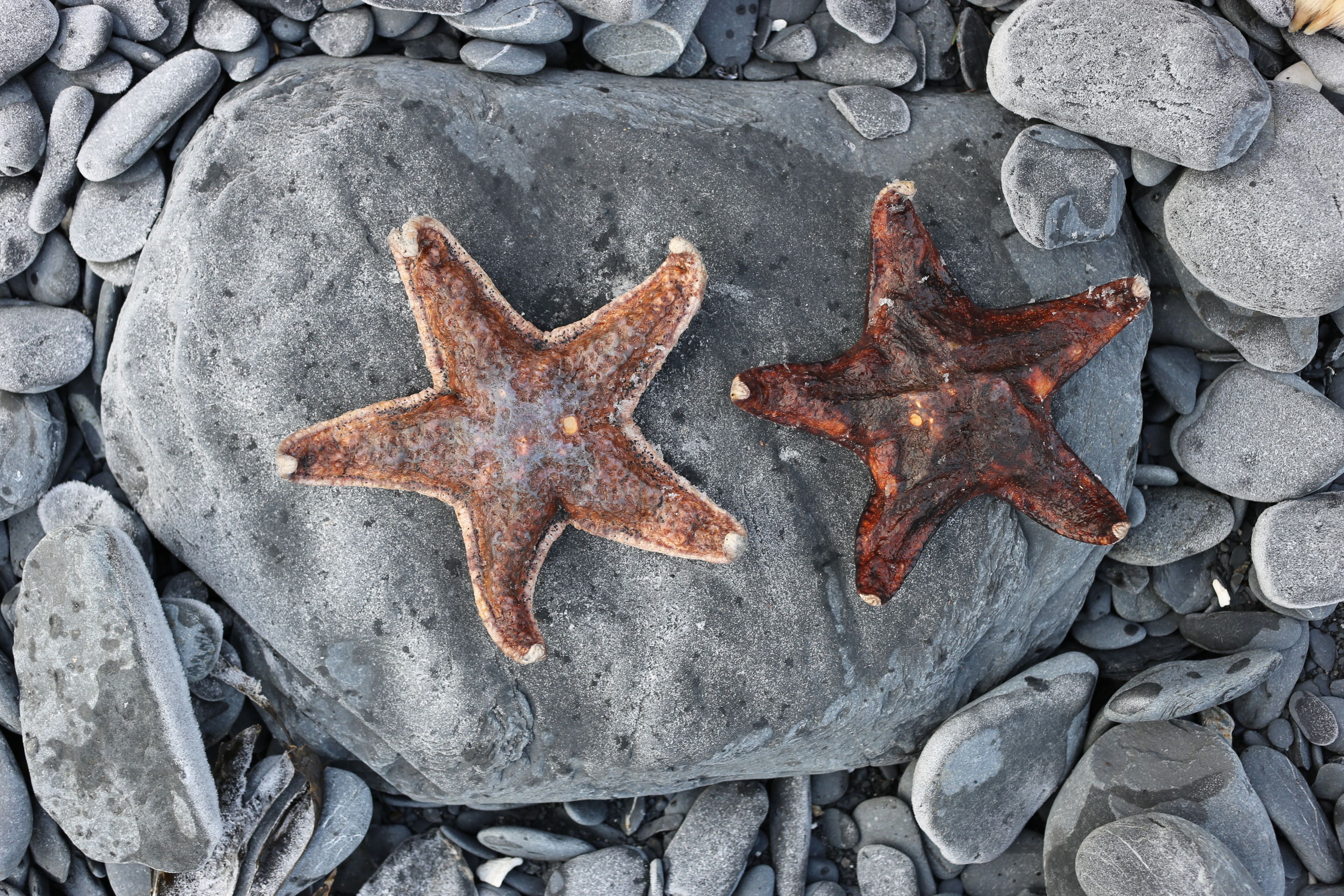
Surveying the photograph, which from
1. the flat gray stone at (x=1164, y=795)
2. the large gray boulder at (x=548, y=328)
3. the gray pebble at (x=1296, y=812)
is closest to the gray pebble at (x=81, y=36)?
the large gray boulder at (x=548, y=328)

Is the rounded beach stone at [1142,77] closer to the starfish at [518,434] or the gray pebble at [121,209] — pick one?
the starfish at [518,434]

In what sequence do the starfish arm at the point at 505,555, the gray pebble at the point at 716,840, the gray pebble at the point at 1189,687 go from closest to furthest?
1. the starfish arm at the point at 505,555
2. the gray pebble at the point at 1189,687
3. the gray pebble at the point at 716,840

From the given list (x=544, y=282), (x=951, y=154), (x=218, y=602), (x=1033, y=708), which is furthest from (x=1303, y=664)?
(x=218, y=602)

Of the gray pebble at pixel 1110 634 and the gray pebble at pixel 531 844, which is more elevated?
the gray pebble at pixel 1110 634

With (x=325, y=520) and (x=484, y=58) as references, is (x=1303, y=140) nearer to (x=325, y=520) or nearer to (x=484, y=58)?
(x=484, y=58)

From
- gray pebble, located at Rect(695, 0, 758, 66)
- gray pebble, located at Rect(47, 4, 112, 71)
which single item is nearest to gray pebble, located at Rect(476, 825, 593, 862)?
gray pebble, located at Rect(695, 0, 758, 66)
